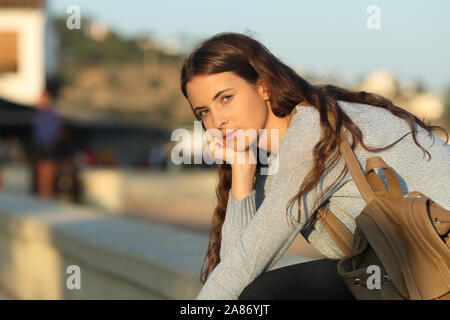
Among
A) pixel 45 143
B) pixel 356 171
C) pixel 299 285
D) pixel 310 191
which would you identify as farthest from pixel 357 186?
pixel 45 143

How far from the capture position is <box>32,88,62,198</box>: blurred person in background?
32.0 feet

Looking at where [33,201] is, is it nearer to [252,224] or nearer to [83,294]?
[83,294]

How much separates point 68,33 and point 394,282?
85.9m

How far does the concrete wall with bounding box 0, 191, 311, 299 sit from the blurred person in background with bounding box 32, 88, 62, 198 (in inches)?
→ 166

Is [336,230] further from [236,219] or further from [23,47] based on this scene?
[23,47]

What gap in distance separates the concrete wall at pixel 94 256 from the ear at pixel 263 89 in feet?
2.93

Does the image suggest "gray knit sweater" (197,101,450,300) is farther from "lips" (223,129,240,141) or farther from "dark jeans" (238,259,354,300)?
"lips" (223,129,240,141)

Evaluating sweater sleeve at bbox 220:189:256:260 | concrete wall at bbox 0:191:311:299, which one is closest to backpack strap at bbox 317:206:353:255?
sweater sleeve at bbox 220:189:256:260

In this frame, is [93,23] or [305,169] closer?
[305,169]

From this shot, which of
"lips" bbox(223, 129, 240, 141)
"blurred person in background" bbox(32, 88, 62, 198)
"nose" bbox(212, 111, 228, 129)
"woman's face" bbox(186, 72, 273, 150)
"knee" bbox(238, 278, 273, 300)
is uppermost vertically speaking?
"woman's face" bbox(186, 72, 273, 150)

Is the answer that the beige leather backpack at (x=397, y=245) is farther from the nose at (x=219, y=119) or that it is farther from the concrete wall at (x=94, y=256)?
the concrete wall at (x=94, y=256)

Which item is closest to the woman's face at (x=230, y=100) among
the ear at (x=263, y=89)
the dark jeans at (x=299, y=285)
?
the ear at (x=263, y=89)

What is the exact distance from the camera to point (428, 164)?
1938 millimetres
